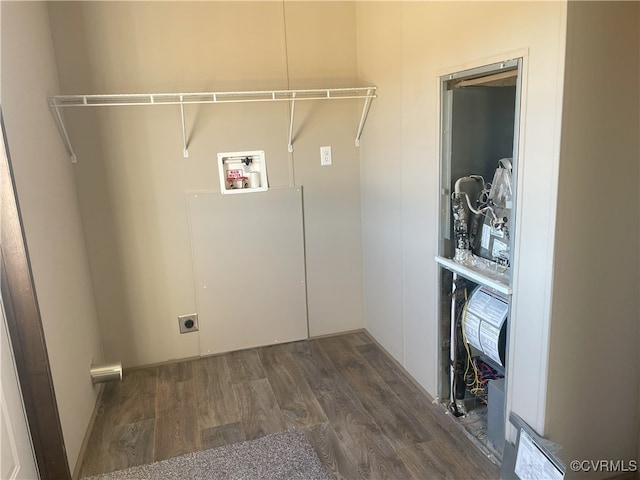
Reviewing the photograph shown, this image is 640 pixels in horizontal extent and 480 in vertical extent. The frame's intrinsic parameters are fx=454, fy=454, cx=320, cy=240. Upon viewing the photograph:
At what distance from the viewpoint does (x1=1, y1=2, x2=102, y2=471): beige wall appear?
174 centimetres

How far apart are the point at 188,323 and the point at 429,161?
1812 millimetres

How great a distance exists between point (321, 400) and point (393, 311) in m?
0.68

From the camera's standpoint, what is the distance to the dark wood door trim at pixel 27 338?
1.59m

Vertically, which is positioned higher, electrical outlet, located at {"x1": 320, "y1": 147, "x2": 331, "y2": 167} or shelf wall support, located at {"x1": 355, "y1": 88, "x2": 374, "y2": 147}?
shelf wall support, located at {"x1": 355, "y1": 88, "x2": 374, "y2": 147}

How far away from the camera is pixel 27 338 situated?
1.68 meters

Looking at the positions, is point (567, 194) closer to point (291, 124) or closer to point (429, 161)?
point (429, 161)

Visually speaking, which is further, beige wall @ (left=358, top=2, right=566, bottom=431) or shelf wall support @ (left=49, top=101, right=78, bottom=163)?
shelf wall support @ (left=49, top=101, right=78, bottom=163)

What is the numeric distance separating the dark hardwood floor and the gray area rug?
0.05m

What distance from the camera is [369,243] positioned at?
3.01 meters

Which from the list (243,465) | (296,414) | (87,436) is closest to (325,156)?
(296,414)

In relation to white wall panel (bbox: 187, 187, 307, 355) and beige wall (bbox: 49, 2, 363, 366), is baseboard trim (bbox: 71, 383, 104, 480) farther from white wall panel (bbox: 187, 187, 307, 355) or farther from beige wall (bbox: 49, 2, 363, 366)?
white wall panel (bbox: 187, 187, 307, 355)

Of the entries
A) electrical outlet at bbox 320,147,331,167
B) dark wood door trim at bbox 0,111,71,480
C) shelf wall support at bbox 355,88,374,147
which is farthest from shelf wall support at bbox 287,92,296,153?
dark wood door trim at bbox 0,111,71,480

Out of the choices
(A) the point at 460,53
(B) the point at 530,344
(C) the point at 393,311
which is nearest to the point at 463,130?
(A) the point at 460,53

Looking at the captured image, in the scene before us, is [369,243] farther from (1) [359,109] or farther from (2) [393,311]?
(1) [359,109]
